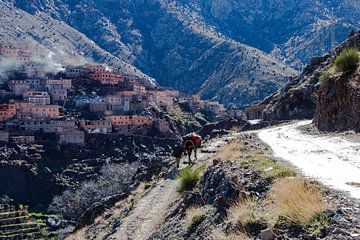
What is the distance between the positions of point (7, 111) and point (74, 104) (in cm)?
1606

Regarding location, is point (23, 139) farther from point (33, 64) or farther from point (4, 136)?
point (33, 64)

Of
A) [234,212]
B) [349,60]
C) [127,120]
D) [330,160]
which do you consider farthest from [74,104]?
[234,212]

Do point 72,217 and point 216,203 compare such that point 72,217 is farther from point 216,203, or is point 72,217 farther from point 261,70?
point 261,70

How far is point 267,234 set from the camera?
7.04 meters

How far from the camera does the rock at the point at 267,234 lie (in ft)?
22.9

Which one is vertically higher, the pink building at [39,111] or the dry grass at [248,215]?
the pink building at [39,111]

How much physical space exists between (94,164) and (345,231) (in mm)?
85700

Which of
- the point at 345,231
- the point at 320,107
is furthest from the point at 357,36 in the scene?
the point at 345,231

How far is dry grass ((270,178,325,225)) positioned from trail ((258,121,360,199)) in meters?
0.54

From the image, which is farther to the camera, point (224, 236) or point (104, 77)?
point (104, 77)

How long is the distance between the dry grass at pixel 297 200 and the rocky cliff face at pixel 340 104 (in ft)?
32.3

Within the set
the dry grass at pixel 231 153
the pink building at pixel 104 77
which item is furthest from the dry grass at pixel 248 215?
the pink building at pixel 104 77

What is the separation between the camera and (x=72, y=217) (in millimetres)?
73312

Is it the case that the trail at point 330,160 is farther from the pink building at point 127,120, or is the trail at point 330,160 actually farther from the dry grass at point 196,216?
the pink building at point 127,120
